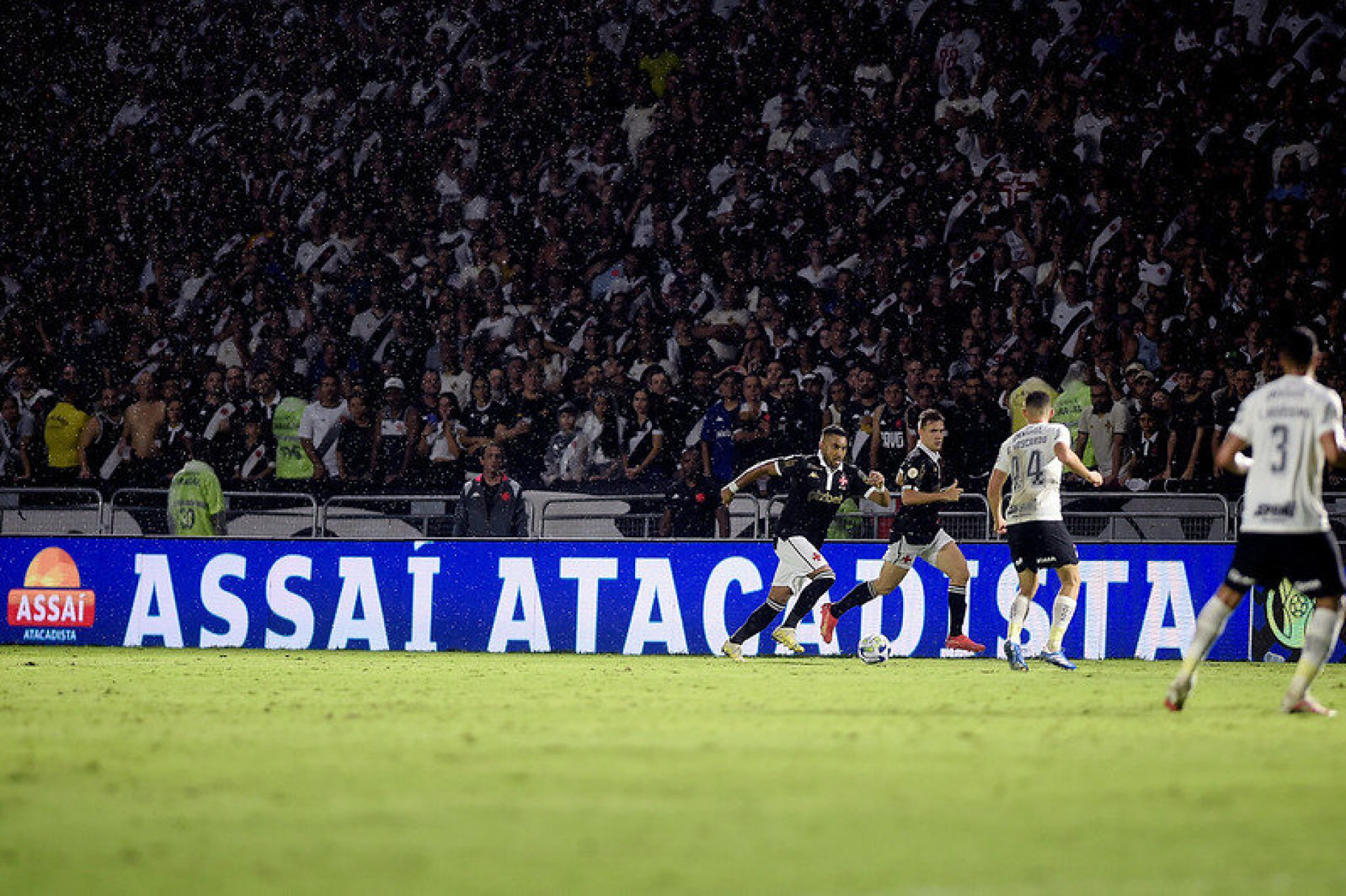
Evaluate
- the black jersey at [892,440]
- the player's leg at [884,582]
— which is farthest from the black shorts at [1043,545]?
the black jersey at [892,440]

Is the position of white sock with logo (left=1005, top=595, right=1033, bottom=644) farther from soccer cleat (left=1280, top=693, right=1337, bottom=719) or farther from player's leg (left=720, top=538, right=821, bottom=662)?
soccer cleat (left=1280, top=693, right=1337, bottom=719)

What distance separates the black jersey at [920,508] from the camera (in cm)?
1516

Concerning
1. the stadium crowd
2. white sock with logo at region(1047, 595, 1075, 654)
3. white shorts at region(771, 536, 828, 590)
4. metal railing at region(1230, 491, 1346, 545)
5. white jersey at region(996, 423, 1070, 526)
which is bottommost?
white sock with logo at region(1047, 595, 1075, 654)

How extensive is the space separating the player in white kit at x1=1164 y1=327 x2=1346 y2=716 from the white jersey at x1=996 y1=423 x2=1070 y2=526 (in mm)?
4029

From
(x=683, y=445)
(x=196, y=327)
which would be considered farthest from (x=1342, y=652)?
(x=196, y=327)

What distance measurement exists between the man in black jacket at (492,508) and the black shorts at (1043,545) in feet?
20.6

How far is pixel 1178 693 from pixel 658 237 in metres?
12.4

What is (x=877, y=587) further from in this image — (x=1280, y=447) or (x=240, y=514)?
(x=240, y=514)

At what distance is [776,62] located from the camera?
21516 millimetres

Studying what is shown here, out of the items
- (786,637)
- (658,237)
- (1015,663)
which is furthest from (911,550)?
(658,237)

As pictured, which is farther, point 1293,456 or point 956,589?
point 956,589

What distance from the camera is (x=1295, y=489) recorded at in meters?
8.96

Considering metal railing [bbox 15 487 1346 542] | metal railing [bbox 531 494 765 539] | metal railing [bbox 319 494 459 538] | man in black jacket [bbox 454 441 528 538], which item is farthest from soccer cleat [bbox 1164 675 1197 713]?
metal railing [bbox 319 494 459 538]

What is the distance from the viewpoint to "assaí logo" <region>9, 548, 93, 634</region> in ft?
61.8
